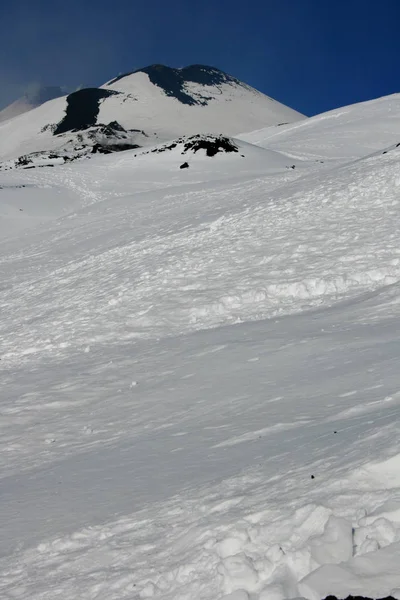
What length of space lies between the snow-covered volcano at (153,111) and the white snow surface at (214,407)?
242ft

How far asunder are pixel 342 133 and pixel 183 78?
110755 millimetres

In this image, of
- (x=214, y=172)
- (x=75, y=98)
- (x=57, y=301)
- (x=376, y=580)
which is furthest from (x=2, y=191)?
(x=75, y=98)

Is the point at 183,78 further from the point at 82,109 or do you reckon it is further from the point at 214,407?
the point at 214,407

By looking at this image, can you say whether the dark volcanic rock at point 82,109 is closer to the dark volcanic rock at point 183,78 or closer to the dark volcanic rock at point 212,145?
the dark volcanic rock at point 183,78

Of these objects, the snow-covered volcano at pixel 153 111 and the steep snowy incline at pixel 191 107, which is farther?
the steep snowy incline at pixel 191 107

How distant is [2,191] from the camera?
28.3 meters

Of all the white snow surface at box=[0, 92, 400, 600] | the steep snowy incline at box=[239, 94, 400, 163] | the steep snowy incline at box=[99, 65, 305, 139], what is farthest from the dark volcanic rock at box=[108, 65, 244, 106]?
the white snow surface at box=[0, 92, 400, 600]

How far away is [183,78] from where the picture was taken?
144875mm

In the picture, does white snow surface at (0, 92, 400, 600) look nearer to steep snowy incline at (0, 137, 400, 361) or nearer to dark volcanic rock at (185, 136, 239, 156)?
steep snowy incline at (0, 137, 400, 361)

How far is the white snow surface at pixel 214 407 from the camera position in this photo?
306cm

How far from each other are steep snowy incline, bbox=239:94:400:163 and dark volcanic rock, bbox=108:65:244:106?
248 ft

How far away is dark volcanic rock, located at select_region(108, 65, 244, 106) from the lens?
12925cm

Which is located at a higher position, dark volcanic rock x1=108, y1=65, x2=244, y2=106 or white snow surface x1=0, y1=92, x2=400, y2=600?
dark volcanic rock x1=108, y1=65, x2=244, y2=106

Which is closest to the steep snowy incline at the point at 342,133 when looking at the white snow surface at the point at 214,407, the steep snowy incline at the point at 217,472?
the white snow surface at the point at 214,407
